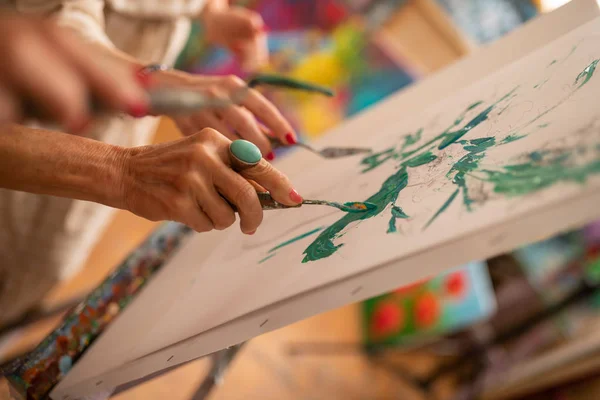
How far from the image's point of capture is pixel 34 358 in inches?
22.9

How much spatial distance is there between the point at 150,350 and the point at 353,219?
278mm

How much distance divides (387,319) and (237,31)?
4.67 ft

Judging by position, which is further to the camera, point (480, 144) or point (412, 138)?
point (412, 138)

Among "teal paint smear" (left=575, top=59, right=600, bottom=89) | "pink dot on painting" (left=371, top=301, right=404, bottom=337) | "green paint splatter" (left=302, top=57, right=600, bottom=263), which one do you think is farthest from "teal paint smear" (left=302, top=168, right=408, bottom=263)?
"pink dot on painting" (left=371, top=301, right=404, bottom=337)

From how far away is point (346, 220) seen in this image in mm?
516

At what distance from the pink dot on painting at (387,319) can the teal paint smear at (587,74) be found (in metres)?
1.51

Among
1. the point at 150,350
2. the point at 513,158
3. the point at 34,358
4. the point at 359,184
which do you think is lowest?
the point at 34,358

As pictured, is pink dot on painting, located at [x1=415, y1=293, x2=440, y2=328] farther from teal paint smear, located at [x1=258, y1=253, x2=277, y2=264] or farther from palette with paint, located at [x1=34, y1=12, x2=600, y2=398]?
teal paint smear, located at [x1=258, y1=253, x2=277, y2=264]

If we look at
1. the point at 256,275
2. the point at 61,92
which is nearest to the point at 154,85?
the point at 61,92

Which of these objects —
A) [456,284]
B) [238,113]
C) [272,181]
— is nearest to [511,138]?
[272,181]

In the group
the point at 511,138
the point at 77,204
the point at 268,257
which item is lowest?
the point at 77,204

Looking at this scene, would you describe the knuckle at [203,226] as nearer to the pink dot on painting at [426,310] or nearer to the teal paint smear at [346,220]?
the teal paint smear at [346,220]

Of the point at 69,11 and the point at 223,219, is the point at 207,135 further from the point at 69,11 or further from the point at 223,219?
the point at 69,11

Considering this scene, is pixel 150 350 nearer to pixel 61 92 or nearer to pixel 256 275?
pixel 256 275
